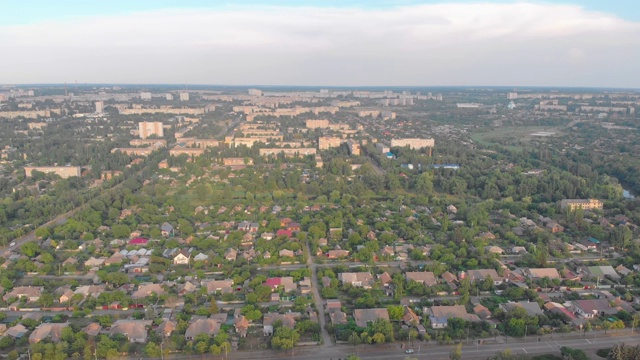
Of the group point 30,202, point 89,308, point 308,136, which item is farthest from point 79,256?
point 308,136

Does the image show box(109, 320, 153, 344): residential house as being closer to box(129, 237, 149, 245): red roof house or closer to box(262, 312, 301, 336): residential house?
box(262, 312, 301, 336): residential house

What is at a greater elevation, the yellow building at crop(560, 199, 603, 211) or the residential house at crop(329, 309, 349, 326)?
the yellow building at crop(560, 199, 603, 211)

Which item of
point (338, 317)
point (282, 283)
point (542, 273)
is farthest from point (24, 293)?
point (542, 273)

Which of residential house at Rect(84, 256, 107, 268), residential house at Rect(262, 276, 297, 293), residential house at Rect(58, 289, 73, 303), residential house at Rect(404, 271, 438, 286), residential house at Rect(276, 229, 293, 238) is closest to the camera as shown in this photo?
residential house at Rect(58, 289, 73, 303)

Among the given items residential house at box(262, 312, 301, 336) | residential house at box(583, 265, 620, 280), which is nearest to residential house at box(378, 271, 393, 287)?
residential house at box(262, 312, 301, 336)

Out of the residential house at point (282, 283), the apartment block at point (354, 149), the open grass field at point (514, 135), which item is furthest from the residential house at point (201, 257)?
the open grass field at point (514, 135)

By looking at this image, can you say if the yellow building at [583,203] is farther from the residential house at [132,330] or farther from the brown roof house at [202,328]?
the residential house at [132,330]

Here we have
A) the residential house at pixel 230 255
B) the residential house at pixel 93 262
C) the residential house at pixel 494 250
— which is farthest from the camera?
the residential house at pixel 494 250
